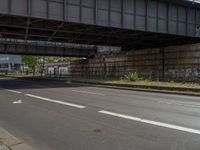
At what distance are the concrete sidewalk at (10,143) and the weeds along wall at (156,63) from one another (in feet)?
103

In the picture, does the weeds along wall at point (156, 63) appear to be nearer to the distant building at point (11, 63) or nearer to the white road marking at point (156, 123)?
the white road marking at point (156, 123)

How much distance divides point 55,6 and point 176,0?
1540 centimetres

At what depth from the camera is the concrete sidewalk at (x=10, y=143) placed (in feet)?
21.7

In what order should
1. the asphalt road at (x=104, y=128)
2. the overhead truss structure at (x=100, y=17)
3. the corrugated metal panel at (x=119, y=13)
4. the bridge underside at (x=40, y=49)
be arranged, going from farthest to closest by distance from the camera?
1. the bridge underside at (x=40, y=49)
2. the overhead truss structure at (x=100, y=17)
3. the corrugated metal panel at (x=119, y=13)
4. the asphalt road at (x=104, y=128)

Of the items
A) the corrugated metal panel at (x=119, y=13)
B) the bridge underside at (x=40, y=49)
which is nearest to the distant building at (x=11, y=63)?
the bridge underside at (x=40, y=49)

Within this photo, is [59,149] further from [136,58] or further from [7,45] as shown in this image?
[7,45]

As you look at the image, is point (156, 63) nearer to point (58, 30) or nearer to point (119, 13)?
point (119, 13)

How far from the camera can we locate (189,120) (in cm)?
983

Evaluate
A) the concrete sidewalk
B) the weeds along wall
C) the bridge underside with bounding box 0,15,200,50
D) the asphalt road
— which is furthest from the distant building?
the concrete sidewalk

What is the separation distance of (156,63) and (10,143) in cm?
3960

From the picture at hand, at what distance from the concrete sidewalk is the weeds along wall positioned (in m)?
31.3

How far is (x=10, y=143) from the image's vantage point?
7008 mm

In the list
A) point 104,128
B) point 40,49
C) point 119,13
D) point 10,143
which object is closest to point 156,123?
point 104,128

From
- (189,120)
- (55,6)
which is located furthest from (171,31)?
(189,120)
